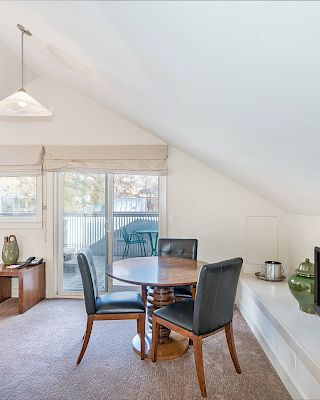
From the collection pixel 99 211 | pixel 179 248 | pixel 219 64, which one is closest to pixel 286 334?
pixel 179 248

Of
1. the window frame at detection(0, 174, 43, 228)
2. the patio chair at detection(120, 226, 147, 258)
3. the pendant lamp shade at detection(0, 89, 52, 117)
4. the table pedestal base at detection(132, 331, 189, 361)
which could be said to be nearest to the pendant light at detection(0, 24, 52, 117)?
the pendant lamp shade at detection(0, 89, 52, 117)

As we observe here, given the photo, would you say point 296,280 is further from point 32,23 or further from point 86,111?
point 86,111

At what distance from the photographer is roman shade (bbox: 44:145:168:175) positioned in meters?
3.94

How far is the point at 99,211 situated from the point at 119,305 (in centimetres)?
195

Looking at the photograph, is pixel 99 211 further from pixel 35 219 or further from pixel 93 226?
pixel 35 219

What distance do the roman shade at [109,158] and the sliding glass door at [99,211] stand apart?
24 cm

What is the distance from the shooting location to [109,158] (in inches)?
156

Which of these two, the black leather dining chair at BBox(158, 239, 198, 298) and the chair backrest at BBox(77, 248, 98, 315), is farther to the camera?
the black leather dining chair at BBox(158, 239, 198, 298)

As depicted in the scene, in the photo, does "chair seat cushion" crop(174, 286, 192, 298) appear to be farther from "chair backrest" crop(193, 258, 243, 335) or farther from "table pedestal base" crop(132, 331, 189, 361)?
"chair backrest" crop(193, 258, 243, 335)

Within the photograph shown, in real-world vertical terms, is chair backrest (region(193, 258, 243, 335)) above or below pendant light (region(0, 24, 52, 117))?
below

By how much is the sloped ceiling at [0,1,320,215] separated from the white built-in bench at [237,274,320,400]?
3.03 feet

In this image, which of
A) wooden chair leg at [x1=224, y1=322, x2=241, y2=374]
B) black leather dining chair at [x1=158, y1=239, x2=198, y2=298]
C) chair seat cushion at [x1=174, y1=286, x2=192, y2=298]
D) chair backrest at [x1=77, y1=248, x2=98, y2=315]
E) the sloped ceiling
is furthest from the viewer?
black leather dining chair at [x1=158, y1=239, x2=198, y2=298]

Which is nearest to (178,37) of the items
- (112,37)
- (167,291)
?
(112,37)

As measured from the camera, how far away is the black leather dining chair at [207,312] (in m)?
2.01
